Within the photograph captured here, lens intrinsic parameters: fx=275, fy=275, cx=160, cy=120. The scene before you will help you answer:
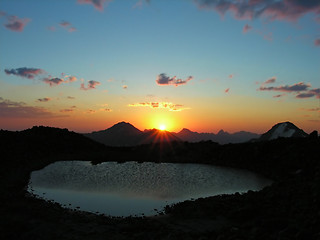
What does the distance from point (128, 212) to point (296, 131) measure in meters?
115

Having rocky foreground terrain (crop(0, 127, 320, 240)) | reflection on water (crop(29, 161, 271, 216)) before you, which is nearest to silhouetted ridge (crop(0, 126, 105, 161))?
reflection on water (crop(29, 161, 271, 216))

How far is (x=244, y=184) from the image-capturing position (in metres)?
37.5

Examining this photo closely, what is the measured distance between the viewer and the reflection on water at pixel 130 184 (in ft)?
88.8

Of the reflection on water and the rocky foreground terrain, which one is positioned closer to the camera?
the rocky foreground terrain

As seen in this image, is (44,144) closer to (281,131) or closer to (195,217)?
(195,217)

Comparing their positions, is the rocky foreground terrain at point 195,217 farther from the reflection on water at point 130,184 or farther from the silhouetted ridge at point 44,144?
the silhouetted ridge at point 44,144

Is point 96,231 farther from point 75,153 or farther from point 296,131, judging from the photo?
point 296,131

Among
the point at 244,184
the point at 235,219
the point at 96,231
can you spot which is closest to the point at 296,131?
the point at 244,184

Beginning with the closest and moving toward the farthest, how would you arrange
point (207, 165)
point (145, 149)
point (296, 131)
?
1. point (207, 165)
2. point (145, 149)
3. point (296, 131)

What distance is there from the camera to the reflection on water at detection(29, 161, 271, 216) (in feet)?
88.8

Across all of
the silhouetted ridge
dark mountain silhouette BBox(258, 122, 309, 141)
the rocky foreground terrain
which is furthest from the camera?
dark mountain silhouette BBox(258, 122, 309, 141)

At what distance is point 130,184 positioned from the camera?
35.6 meters

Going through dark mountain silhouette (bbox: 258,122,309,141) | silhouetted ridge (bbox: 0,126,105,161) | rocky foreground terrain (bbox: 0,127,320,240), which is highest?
dark mountain silhouette (bbox: 258,122,309,141)

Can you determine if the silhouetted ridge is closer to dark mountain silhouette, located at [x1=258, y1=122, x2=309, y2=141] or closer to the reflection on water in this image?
the reflection on water
